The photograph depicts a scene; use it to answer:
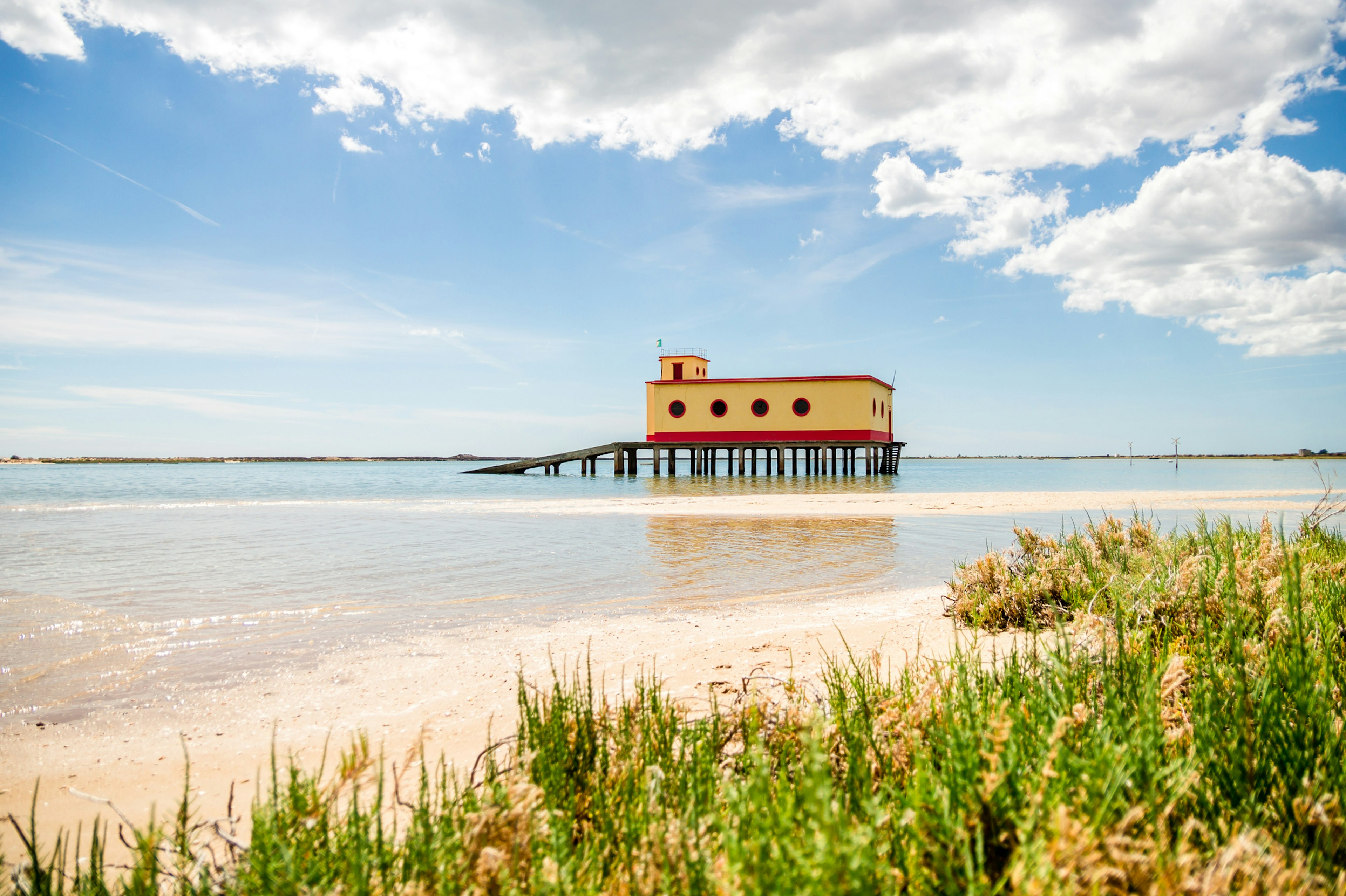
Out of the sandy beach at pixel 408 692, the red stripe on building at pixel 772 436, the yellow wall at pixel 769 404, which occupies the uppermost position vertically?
the yellow wall at pixel 769 404

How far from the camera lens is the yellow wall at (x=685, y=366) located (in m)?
32.1

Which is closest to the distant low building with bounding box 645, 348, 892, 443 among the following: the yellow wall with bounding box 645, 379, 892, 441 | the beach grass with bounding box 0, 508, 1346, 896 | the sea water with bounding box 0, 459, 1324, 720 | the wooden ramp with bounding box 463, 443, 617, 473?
the yellow wall with bounding box 645, 379, 892, 441

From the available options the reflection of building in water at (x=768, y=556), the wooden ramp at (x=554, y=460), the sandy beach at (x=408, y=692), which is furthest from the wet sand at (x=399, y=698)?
the wooden ramp at (x=554, y=460)

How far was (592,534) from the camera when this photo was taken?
11234 mm

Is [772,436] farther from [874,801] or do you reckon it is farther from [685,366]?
[874,801]

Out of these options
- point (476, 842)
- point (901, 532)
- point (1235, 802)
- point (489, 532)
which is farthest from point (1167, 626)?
point (489, 532)

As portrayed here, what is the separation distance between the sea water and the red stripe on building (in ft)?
40.7

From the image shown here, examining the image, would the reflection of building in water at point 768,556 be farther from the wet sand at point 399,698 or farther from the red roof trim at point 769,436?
the red roof trim at point 769,436

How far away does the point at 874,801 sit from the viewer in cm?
153

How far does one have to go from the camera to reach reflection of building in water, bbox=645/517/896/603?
266 inches

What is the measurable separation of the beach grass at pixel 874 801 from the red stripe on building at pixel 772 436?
2707 cm

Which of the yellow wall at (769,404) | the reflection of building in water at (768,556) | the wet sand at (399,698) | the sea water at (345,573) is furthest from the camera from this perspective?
the yellow wall at (769,404)

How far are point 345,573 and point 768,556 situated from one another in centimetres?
479

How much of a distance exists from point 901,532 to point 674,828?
1018cm
